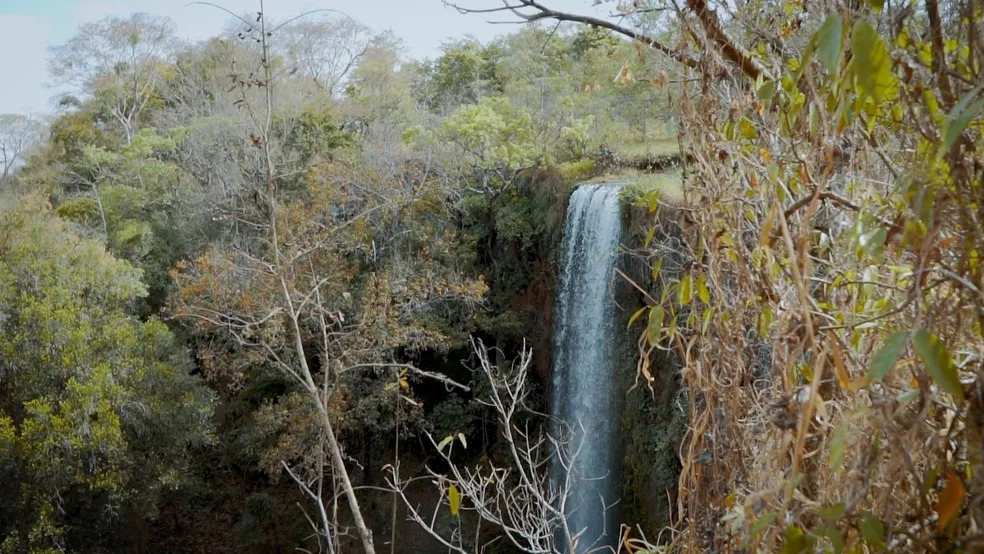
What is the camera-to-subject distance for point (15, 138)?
1278 cm

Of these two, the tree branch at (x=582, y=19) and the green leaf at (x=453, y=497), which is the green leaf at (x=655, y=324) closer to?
the tree branch at (x=582, y=19)

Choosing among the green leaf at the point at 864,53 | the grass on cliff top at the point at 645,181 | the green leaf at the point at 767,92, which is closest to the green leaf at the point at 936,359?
the green leaf at the point at 864,53

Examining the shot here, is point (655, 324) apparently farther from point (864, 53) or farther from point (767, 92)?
point (864, 53)

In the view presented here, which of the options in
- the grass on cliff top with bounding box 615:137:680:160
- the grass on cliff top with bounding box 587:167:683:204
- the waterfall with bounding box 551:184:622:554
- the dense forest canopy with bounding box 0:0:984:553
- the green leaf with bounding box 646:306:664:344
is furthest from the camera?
the grass on cliff top with bounding box 615:137:680:160

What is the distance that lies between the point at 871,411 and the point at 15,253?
825 cm

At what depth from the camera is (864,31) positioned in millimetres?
435

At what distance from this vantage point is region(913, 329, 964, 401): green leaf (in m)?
0.42

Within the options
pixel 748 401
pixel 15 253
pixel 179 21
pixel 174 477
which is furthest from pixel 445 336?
pixel 179 21

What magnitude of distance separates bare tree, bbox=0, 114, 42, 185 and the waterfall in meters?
9.61

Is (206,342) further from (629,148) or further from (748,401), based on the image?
(748,401)

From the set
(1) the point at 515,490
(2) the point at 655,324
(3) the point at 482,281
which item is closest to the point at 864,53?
(2) the point at 655,324

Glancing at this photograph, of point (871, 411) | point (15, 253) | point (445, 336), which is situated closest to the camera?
point (871, 411)

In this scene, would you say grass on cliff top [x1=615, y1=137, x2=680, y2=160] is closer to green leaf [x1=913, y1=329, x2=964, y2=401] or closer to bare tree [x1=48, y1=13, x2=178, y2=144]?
green leaf [x1=913, y1=329, x2=964, y2=401]

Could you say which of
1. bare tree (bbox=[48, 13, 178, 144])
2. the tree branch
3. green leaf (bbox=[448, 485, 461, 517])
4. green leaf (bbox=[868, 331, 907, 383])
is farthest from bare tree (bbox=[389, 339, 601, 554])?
bare tree (bbox=[48, 13, 178, 144])
